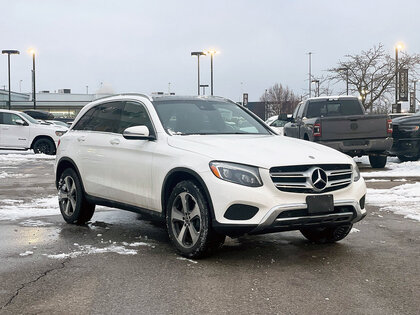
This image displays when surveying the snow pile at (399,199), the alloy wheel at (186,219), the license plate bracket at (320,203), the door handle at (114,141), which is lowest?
the snow pile at (399,199)

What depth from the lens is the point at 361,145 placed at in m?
14.4

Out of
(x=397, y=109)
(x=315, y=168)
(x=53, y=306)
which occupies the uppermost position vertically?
(x=397, y=109)

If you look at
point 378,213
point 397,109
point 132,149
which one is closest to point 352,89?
point 397,109

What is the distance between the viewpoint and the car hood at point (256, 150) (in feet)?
17.0

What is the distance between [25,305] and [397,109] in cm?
3628

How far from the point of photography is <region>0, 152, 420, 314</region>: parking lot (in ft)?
13.6

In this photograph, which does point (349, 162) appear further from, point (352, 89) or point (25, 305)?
point (352, 89)

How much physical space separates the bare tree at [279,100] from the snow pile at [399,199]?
6988 centimetres

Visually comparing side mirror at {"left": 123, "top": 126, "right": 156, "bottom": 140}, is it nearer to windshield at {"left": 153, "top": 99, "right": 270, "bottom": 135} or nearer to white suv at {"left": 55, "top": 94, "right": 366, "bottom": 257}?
white suv at {"left": 55, "top": 94, "right": 366, "bottom": 257}

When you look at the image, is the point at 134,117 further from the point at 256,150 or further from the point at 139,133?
the point at 256,150

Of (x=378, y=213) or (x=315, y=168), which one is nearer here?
(x=315, y=168)

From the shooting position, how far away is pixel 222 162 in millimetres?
5207

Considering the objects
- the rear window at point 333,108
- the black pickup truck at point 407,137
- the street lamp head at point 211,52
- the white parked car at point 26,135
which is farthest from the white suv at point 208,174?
the street lamp head at point 211,52

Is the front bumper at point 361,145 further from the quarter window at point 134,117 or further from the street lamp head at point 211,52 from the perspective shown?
the street lamp head at point 211,52
